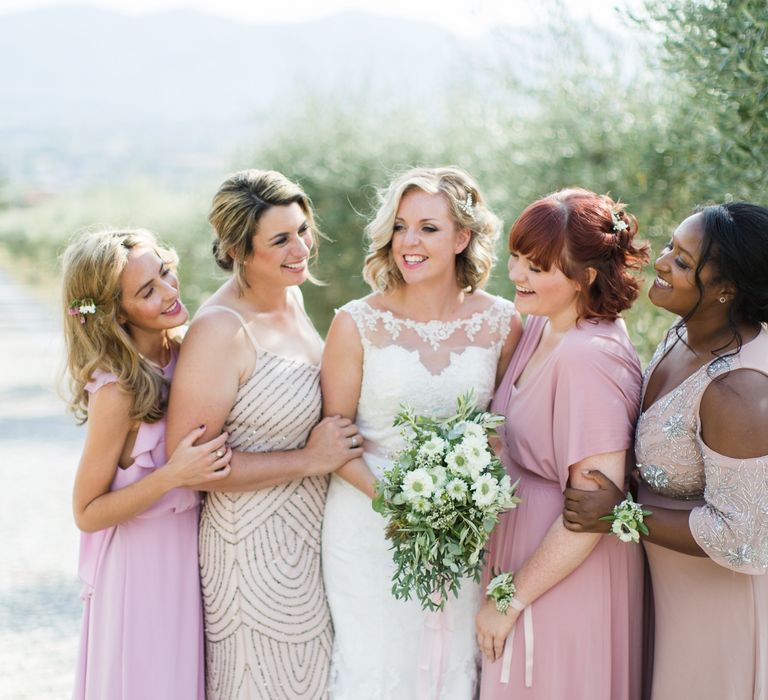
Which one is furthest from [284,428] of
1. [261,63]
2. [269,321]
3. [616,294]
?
[261,63]

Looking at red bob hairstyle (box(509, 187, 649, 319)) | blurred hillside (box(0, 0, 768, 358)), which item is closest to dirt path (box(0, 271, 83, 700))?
red bob hairstyle (box(509, 187, 649, 319))

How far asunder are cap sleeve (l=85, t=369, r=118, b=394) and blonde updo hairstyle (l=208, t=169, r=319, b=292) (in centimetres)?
69

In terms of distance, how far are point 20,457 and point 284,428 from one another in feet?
29.4

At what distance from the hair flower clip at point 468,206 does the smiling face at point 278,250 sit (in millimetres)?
688

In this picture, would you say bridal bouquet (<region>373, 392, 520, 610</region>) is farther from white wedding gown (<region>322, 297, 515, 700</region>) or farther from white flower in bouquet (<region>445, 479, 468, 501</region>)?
white wedding gown (<region>322, 297, 515, 700</region>)

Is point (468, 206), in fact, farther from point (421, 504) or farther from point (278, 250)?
point (421, 504)

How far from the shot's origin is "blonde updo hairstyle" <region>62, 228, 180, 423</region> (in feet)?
11.8

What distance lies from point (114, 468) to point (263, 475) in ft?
1.92

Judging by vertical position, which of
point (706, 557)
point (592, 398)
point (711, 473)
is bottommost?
point (706, 557)

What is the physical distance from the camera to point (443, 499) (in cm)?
319

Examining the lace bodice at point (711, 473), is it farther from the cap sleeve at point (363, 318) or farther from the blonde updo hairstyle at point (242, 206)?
the blonde updo hairstyle at point (242, 206)

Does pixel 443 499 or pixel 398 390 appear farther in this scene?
pixel 398 390

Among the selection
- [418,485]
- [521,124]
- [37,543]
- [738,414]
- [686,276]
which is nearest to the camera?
[738,414]

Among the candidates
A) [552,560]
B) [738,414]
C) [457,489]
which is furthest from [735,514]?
[457,489]
